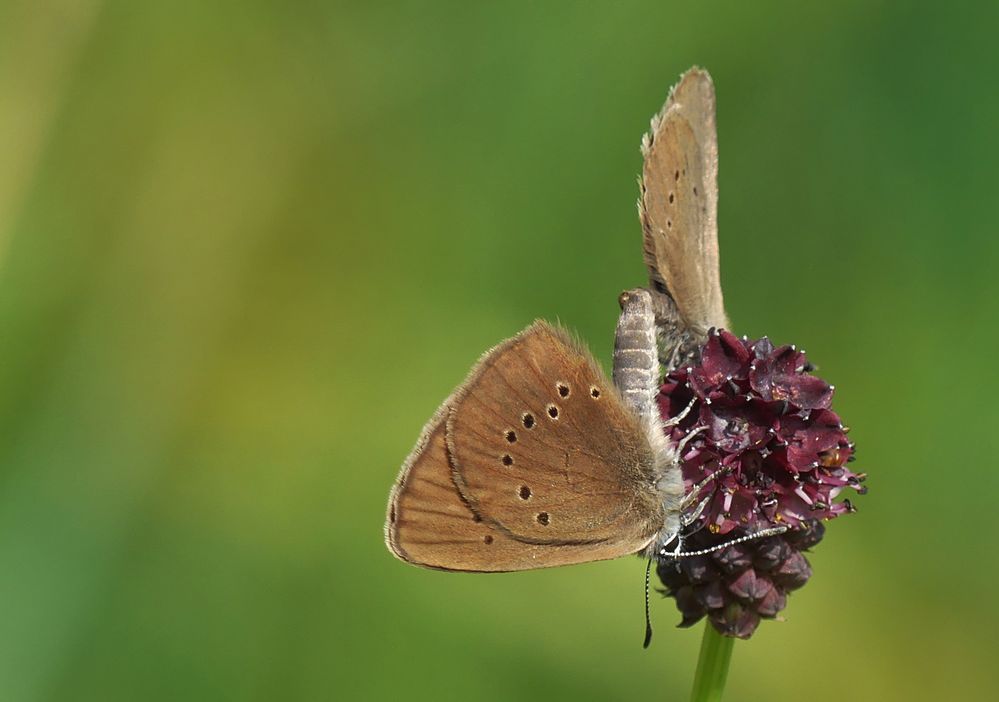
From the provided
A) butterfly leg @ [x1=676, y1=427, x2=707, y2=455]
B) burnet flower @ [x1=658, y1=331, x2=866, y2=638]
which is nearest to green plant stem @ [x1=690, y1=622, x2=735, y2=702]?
burnet flower @ [x1=658, y1=331, x2=866, y2=638]

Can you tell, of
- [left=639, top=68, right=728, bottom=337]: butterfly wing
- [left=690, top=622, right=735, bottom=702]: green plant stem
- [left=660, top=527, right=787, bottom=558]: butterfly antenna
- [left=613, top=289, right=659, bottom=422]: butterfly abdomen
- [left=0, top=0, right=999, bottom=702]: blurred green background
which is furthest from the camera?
[left=0, top=0, right=999, bottom=702]: blurred green background

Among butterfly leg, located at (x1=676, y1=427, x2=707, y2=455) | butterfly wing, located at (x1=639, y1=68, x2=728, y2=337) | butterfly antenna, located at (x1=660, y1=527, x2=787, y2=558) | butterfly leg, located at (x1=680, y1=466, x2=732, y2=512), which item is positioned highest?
butterfly wing, located at (x1=639, y1=68, x2=728, y2=337)

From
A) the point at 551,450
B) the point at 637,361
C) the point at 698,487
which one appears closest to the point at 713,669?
the point at 698,487

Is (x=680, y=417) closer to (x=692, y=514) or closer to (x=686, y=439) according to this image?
(x=686, y=439)

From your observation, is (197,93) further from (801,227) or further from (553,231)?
(801,227)

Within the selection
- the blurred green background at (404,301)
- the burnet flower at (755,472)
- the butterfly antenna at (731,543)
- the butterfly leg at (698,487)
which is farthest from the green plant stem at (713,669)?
the blurred green background at (404,301)

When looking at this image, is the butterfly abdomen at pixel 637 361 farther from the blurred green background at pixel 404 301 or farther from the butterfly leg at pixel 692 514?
the blurred green background at pixel 404 301

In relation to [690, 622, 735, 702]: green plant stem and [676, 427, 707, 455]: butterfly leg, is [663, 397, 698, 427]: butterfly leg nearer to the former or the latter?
[676, 427, 707, 455]: butterfly leg
